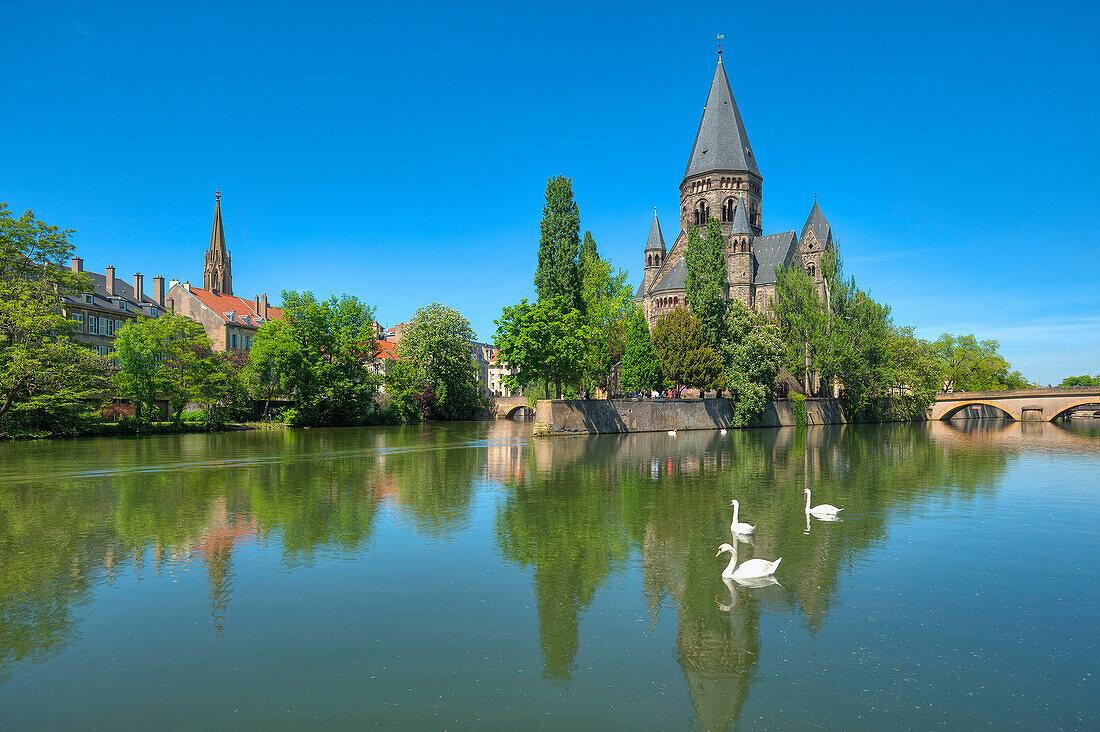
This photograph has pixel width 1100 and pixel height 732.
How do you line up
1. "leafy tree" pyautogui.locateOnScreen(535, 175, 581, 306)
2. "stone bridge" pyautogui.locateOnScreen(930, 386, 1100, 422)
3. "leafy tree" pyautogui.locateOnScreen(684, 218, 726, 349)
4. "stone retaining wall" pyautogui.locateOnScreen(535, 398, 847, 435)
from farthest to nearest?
1. "stone bridge" pyautogui.locateOnScreen(930, 386, 1100, 422)
2. "leafy tree" pyautogui.locateOnScreen(684, 218, 726, 349)
3. "leafy tree" pyautogui.locateOnScreen(535, 175, 581, 306)
4. "stone retaining wall" pyautogui.locateOnScreen(535, 398, 847, 435)

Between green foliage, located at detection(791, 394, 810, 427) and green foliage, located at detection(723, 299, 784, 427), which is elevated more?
green foliage, located at detection(723, 299, 784, 427)

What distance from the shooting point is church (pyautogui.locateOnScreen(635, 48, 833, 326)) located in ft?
307

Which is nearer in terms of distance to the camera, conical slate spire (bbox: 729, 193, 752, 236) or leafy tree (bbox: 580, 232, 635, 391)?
leafy tree (bbox: 580, 232, 635, 391)

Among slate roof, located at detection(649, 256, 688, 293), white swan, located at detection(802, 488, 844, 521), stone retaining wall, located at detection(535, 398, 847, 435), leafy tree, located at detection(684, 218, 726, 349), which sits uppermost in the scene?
slate roof, located at detection(649, 256, 688, 293)

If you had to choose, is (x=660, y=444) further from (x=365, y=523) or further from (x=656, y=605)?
(x=656, y=605)

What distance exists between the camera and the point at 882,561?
486 inches

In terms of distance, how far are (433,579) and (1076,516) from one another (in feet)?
52.9

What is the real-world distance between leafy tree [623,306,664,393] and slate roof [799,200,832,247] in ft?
170

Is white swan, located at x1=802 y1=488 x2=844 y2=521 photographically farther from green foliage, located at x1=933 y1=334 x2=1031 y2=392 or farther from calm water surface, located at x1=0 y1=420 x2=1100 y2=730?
green foliage, located at x1=933 y1=334 x2=1031 y2=392

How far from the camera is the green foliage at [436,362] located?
7034cm

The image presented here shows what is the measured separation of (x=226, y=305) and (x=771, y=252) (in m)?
73.1

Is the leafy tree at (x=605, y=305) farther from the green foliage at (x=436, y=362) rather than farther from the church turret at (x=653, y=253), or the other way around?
the church turret at (x=653, y=253)

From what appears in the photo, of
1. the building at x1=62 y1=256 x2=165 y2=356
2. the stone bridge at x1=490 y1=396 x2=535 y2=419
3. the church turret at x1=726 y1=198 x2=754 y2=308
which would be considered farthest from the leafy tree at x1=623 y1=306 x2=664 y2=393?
the building at x1=62 y1=256 x2=165 y2=356

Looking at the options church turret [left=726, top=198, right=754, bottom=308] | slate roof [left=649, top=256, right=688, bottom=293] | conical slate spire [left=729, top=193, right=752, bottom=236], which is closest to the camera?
church turret [left=726, top=198, right=754, bottom=308]
